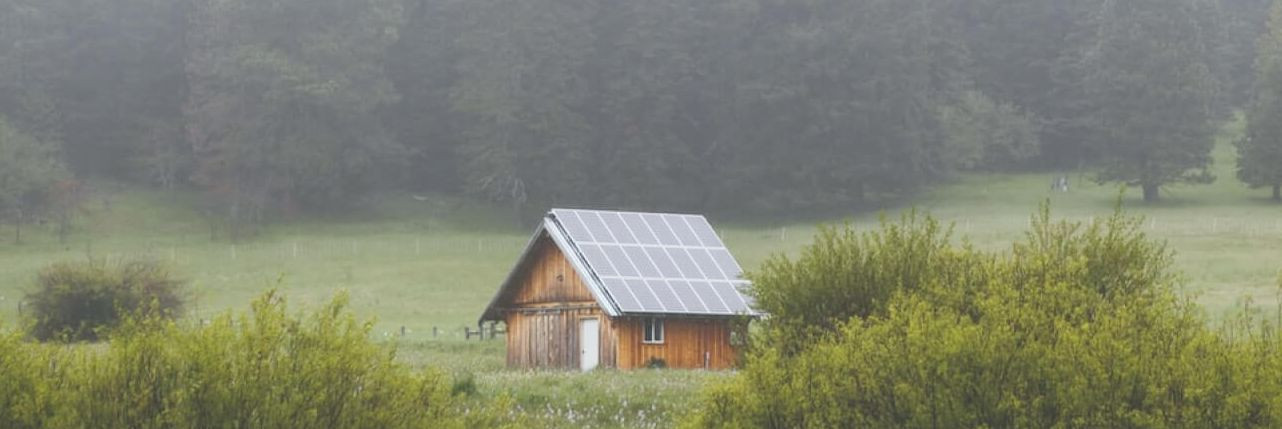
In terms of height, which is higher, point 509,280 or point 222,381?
point 222,381

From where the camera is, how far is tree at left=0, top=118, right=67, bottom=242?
8762 centimetres

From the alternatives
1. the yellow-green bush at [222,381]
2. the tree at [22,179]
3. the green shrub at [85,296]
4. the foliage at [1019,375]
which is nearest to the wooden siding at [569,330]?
the green shrub at [85,296]

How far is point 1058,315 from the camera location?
21.6 m

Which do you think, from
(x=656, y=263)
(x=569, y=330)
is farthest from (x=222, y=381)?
(x=656, y=263)

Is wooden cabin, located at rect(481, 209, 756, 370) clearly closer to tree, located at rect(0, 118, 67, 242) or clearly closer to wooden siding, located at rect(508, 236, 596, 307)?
wooden siding, located at rect(508, 236, 596, 307)

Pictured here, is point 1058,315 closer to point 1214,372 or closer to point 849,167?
point 1214,372

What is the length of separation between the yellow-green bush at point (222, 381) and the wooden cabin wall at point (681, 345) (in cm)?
2537

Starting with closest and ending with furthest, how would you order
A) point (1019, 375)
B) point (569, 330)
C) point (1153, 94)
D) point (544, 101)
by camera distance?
point (1019, 375)
point (569, 330)
point (544, 101)
point (1153, 94)

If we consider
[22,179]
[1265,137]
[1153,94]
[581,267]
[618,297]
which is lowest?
[618,297]

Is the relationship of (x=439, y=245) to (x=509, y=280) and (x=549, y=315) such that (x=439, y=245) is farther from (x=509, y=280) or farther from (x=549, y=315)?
(x=549, y=315)

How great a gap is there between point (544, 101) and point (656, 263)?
2062 inches

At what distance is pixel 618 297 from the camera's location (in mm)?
43094

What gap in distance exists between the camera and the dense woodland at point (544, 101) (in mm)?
95938

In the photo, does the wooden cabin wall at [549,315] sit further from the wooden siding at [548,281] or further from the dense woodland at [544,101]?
the dense woodland at [544,101]
